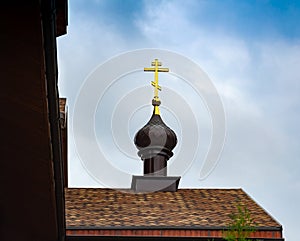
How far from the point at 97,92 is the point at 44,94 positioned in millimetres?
4628

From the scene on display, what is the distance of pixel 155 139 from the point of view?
16531 mm

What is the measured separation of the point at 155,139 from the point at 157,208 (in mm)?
4057

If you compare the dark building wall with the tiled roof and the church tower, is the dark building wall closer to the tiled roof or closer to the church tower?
the tiled roof

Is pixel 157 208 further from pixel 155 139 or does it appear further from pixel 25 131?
pixel 25 131

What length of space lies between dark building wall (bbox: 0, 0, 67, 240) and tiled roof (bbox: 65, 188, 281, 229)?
11.0 ft

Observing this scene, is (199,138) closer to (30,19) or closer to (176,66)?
(176,66)

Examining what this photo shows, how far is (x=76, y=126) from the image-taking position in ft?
35.7

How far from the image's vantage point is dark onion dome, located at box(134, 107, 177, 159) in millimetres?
16484

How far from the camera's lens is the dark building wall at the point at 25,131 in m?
4.30

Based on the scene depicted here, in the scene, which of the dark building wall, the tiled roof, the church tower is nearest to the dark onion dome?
the church tower

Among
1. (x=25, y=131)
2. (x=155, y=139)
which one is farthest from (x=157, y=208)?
(x=25, y=131)

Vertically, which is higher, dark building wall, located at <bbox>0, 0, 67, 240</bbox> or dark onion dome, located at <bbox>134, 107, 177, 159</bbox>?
dark onion dome, located at <bbox>134, 107, 177, 159</bbox>

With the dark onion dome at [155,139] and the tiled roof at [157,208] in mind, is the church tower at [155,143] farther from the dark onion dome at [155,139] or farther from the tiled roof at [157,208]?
the tiled roof at [157,208]

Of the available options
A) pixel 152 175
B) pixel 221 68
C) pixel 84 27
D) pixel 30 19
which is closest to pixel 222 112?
pixel 221 68
